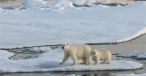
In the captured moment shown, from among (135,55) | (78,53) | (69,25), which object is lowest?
(135,55)

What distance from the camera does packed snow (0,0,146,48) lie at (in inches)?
590

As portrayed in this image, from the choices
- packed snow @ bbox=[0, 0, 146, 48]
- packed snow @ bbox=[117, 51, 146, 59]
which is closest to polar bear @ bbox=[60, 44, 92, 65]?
packed snow @ bbox=[117, 51, 146, 59]

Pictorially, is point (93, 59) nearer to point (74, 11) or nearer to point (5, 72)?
point (5, 72)

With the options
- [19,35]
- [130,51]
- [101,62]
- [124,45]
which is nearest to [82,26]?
[19,35]

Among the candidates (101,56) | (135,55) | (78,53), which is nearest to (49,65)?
(78,53)

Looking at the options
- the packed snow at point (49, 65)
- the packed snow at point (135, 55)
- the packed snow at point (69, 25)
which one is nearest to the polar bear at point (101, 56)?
the packed snow at point (49, 65)

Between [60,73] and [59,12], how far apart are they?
48.9 ft

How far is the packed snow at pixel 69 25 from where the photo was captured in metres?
15.0

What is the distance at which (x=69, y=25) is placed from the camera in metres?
18.6

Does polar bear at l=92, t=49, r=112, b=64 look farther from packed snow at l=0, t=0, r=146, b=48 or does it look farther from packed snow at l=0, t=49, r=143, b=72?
packed snow at l=0, t=0, r=146, b=48

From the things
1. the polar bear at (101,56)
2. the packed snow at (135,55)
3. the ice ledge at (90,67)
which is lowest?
the packed snow at (135,55)

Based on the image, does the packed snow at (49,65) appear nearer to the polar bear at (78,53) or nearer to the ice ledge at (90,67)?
the ice ledge at (90,67)

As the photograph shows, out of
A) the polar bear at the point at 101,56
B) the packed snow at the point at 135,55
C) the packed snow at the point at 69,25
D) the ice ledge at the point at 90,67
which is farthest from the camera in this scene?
the packed snow at the point at 69,25

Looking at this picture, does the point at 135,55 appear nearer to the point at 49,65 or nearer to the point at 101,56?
the point at 101,56
